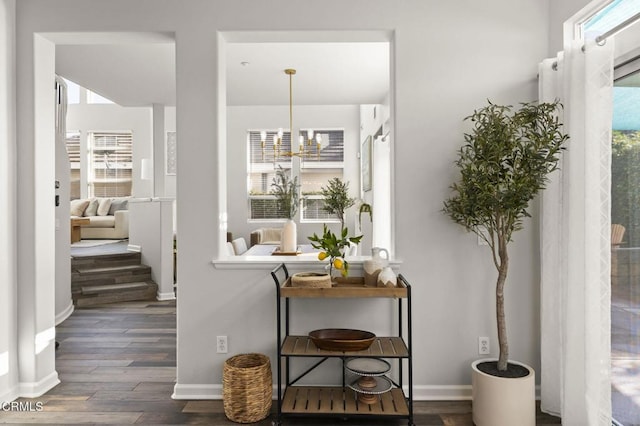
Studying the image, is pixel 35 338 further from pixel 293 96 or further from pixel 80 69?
pixel 293 96

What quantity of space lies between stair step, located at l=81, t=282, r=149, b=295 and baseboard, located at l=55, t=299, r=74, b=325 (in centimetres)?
33

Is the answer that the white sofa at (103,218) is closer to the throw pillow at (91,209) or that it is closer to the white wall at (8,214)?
the throw pillow at (91,209)

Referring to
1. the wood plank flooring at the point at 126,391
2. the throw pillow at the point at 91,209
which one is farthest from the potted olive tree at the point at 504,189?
the throw pillow at the point at 91,209

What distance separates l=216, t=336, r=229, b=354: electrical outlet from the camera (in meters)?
2.83

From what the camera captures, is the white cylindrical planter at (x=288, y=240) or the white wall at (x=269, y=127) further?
the white wall at (x=269, y=127)

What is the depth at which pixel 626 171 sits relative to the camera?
2.17 meters

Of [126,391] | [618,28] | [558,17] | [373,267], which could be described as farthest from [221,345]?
[558,17]

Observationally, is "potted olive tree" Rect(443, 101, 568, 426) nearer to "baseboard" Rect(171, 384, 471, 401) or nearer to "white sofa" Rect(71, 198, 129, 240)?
"baseboard" Rect(171, 384, 471, 401)

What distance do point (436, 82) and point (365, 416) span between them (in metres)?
2.03

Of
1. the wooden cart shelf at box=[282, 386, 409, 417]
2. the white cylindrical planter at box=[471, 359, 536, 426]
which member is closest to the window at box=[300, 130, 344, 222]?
the wooden cart shelf at box=[282, 386, 409, 417]

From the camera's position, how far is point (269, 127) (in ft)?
27.7

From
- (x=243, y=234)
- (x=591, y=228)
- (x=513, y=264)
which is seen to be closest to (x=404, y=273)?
(x=513, y=264)

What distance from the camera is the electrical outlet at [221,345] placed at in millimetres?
2834

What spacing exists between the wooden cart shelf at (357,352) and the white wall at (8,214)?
174cm
